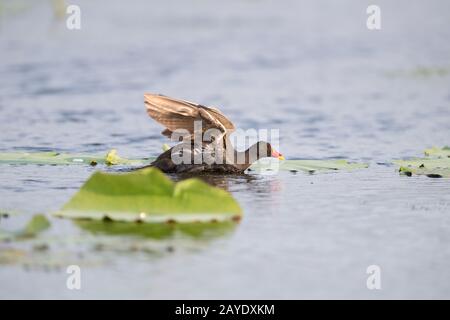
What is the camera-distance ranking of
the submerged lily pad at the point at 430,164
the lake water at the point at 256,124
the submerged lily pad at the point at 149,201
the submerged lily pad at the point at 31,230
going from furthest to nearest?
the submerged lily pad at the point at 430,164
the submerged lily pad at the point at 149,201
the submerged lily pad at the point at 31,230
the lake water at the point at 256,124

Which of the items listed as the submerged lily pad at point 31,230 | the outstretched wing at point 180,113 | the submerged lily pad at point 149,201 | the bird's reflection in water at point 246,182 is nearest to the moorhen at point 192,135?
the outstretched wing at point 180,113

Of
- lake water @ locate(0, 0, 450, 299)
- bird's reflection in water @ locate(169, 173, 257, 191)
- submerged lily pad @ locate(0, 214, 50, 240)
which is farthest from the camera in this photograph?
bird's reflection in water @ locate(169, 173, 257, 191)

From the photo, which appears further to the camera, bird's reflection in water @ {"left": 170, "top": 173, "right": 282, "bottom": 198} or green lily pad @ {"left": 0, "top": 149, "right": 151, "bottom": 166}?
green lily pad @ {"left": 0, "top": 149, "right": 151, "bottom": 166}

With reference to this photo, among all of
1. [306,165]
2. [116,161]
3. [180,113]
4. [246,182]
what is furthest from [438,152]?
[116,161]

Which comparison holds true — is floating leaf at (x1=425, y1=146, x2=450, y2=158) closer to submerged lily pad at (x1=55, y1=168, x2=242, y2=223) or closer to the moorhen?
the moorhen

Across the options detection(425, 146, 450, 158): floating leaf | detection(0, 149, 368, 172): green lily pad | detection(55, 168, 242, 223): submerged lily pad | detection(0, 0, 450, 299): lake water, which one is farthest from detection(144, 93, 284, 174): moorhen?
detection(425, 146, 450, 158): floating leaf

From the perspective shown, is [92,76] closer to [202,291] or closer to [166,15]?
[166,15]

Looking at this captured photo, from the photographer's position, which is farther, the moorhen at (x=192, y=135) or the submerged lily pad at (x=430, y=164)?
the submerged lily pad at (x=430, y=164)

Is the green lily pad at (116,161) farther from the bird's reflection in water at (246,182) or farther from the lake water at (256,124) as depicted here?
the bird's reflection in water at (246,182)
